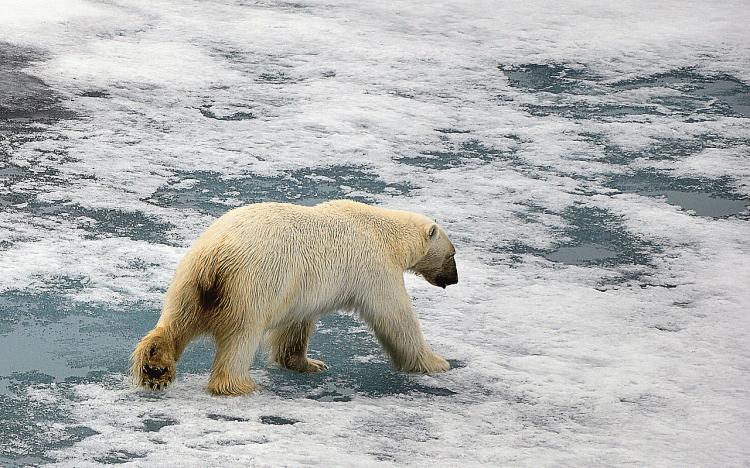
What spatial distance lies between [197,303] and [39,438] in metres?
0.83

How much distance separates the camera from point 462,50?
38.4ft

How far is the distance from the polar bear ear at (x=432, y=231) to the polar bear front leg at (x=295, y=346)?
72 cm

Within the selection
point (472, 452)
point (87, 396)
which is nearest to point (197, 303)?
point (87, 396)

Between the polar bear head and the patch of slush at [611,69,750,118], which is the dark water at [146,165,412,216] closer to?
the polar bear head

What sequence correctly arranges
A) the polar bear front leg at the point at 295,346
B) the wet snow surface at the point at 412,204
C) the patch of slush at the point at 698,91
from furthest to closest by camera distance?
the patch of slush at the point at 698,91, the polar bear front leg at the point at 295,346, the wet snow surface at the point at 412,204

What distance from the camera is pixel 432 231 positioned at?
552 centimetres

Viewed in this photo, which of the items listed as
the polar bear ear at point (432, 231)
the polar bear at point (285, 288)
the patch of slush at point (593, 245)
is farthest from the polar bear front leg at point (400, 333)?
the patch of slush at point (593, 245)

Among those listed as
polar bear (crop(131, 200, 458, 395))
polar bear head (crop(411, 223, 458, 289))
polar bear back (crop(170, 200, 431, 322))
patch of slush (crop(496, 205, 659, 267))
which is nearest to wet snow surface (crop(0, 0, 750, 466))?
patch of slush (crop(496, 205, 659, 267))

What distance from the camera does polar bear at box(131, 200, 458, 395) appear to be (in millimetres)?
4656

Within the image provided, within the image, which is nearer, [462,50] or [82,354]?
[82,354]

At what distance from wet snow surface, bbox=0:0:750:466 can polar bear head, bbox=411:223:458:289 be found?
0.28m

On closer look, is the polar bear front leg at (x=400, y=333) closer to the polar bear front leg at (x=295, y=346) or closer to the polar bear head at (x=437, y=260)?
the polar bear front leg at (x=295, y=346)

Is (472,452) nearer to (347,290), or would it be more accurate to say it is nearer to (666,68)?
(347,290)

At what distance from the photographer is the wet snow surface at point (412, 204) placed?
459cm
